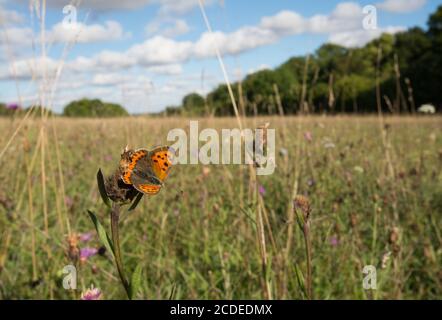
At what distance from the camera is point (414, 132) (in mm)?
4770

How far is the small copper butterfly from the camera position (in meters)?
0.47

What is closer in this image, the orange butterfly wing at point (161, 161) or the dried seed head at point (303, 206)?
the orange butterfly wing at point (161, 161)

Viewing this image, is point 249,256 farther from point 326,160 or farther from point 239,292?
point 326,160

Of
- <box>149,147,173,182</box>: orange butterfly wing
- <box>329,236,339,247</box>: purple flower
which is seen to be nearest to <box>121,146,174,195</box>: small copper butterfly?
<box>149,147,173,182</box>: orange butterfly wing

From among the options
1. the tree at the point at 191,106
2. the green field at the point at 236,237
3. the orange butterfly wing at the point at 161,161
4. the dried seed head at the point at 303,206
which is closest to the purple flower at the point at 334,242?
the green field at the point at 236,237

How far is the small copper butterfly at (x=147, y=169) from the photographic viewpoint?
0.47 m

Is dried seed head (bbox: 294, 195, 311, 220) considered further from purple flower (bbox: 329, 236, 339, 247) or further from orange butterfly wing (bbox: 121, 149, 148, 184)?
purple flower (bbox: 329, 236, 339, 247)

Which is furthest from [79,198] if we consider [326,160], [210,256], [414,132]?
[414,132]

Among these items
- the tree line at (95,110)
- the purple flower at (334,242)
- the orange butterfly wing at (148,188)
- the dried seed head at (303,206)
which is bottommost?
the purple flower at (334,242)

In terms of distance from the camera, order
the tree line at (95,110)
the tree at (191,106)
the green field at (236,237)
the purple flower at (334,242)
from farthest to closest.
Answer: the tree at (191,106) → the purple flower at (334,242) → the tree line at (95,110) → the green field at (236,237)

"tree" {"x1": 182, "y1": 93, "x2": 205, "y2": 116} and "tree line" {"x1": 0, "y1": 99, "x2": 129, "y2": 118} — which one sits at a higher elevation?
"tree" {"x1": 182, "y1": 93, "x2": 205, "y2": 116}

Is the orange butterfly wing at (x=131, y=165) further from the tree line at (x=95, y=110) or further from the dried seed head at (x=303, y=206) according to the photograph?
the tree line at (x=95, y=110)
